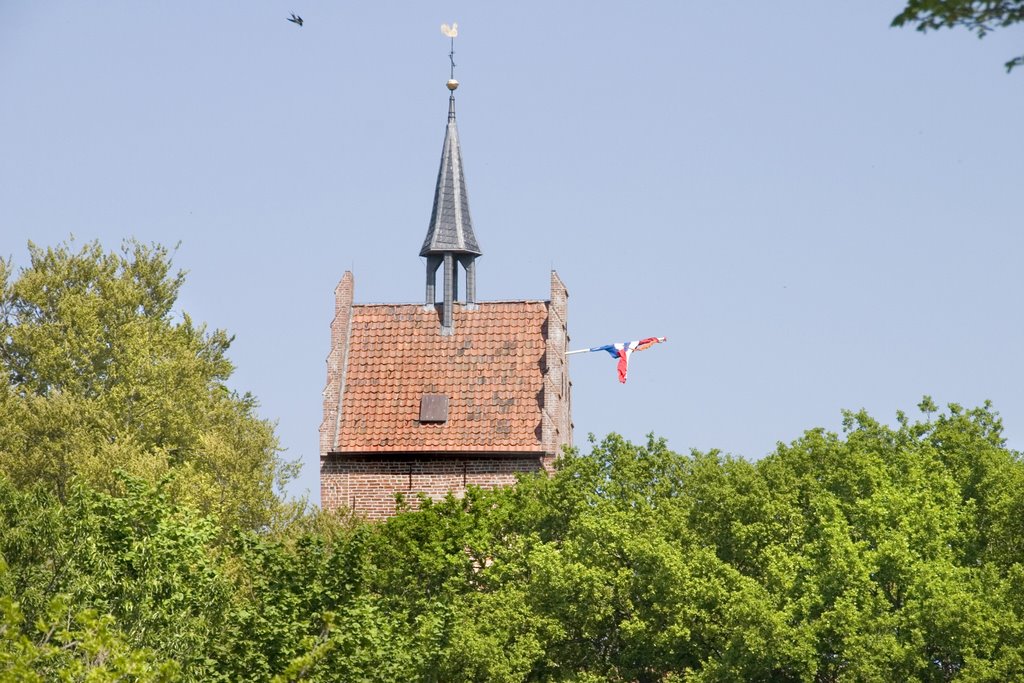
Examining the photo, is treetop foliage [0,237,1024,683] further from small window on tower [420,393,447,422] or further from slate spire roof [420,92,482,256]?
slate spire roof [420,92,482,256]

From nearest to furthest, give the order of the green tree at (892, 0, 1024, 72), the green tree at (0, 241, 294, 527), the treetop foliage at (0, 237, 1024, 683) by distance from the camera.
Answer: the green tree at (892, 0, 1024, 72) < the treetop foliage at (0, 237, 1024, 683) < the green tree at (0, 241, 294, 527)

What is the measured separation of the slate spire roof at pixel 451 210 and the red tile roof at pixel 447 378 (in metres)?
2.04

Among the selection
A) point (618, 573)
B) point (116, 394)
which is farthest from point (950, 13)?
point (116, 394)

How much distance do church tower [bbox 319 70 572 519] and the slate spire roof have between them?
0.15 feet

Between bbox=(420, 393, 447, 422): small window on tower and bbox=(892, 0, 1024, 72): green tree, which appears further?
bbox=(420, 393, 447, 422): small window on tower

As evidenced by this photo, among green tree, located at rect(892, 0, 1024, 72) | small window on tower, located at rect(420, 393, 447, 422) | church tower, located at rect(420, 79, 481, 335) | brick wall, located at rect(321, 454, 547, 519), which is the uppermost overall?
church tower, located at rect(420, 79, 481, 335)

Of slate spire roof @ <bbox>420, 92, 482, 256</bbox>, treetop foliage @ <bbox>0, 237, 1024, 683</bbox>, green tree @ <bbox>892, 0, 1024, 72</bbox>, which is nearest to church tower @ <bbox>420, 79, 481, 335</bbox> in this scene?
slate spire roof @ <bbox>420, 92, 482, 256</bbox>

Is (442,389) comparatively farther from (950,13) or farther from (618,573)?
(950,13)

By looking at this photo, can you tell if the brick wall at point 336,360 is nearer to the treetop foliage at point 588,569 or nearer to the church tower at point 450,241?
the church tower at point 450,241

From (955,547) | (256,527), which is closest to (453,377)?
(256,527)

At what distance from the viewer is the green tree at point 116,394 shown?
195ft

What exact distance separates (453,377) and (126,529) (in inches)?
954

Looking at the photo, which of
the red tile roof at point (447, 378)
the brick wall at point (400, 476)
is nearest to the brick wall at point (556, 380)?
the red tile roof at point (447, 378)

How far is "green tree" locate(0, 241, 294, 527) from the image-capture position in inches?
2339
